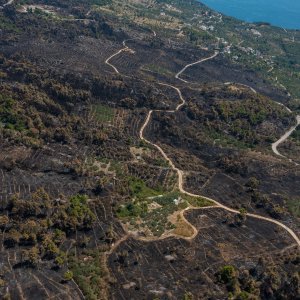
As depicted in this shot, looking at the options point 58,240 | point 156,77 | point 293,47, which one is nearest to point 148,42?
point 156,77

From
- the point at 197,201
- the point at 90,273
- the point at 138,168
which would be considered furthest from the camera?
the point at 138,168

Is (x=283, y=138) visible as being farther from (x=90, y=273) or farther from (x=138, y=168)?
(x=90, y=273)

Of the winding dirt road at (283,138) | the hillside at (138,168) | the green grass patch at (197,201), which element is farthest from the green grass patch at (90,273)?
the winding dirt road at (283,138)

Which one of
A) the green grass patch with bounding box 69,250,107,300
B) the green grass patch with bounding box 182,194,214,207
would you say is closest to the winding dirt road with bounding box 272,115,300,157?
the green grass patch with bounding box 182,194,214,207

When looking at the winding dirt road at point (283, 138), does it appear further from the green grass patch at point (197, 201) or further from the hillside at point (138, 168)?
the green grass patch at point (197, 201)

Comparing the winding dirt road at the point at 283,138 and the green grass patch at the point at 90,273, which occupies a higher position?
the winding dirt road at the point at 283,138

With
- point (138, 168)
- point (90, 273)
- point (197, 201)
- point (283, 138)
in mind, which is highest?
point (283, 138)

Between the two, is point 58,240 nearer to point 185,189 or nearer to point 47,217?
point 47,217


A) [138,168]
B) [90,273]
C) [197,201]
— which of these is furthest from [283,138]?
[90,273]

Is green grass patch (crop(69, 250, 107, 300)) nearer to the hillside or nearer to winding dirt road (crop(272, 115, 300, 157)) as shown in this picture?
the hillside
